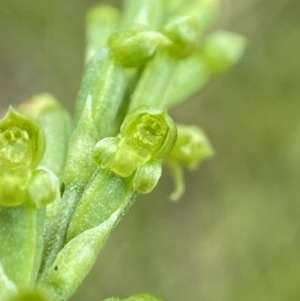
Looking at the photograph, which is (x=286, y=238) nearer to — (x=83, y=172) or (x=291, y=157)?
(x=291, y=157)

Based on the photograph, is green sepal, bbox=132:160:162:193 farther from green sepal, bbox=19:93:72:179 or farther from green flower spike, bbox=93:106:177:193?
green sepal, bbox=19:93:72:179

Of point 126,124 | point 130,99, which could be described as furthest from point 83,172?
point 130,99

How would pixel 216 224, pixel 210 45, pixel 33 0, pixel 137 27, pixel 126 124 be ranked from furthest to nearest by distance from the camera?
pixel 216 224, pixel 33 0, pixel 210 45, pixel 137 27, pixel 126 124

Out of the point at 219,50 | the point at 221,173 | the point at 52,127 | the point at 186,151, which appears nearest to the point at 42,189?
the point at 52,127

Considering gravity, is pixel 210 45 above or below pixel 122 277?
above

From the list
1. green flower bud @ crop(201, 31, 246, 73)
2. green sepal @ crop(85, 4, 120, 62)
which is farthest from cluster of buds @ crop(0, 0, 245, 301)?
green flower bud @ crop(201, 31, 246, 73)

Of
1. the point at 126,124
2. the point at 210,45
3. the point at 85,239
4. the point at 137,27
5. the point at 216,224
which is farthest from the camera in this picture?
the point at 216,224
